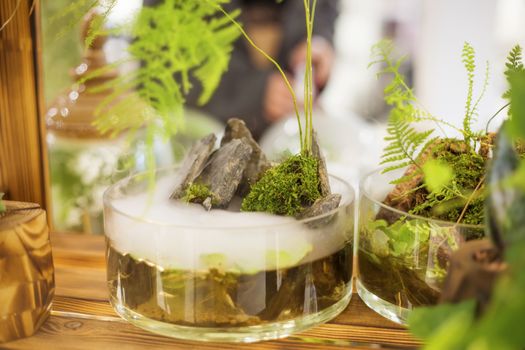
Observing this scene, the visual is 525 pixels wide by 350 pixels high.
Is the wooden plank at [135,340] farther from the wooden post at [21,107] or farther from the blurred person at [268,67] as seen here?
the blurred person at [268,67]

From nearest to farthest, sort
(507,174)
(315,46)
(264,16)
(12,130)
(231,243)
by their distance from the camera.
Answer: (507,174) → (231,243) → (12,130) → (315,46) → (264,16)

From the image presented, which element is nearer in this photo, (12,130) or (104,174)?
(12,130)

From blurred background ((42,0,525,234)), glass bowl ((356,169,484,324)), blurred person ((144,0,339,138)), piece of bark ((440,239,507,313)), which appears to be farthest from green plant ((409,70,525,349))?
blurred person ((144,0,339,138))

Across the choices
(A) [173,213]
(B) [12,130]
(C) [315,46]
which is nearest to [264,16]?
(C) [315,46]

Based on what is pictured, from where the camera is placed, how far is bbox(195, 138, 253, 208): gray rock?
61cm

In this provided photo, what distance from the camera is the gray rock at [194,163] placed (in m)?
0.63

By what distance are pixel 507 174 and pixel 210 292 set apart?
29 cm

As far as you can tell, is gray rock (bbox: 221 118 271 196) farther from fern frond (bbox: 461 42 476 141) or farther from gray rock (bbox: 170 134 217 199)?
fern frond (bbox: 461 42 476 141)

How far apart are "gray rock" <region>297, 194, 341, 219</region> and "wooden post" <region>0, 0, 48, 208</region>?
395mm

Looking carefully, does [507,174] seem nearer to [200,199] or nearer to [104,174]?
[200,199]

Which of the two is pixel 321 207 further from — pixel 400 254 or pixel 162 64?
pixel 162 64

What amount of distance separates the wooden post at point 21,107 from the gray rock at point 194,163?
238mm

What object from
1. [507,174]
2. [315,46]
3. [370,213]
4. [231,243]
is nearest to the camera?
[507,174]

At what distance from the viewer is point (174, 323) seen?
0.58m
